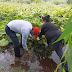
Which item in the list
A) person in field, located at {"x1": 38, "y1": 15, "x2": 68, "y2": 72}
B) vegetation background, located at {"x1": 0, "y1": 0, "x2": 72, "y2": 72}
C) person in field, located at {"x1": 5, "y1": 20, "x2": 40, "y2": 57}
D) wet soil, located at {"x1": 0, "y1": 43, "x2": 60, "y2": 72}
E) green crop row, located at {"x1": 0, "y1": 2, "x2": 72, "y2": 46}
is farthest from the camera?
green crop row, located at {"x1": 0, "y1": 2, "x2": 72, "y2": 46}

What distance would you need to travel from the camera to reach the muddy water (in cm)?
350

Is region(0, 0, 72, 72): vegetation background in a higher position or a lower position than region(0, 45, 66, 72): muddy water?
higher

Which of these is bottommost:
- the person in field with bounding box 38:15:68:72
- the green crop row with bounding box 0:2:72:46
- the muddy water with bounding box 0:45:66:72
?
the muddy water with bounding box 0:45:66:72

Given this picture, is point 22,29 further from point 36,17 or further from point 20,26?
point 36,17

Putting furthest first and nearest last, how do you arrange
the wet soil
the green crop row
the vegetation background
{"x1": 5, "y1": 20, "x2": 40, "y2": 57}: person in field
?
the green crop row < the wet soil < {"x1": 5, "y1": 20, "x2": 40, "y2": 57}: person in field < the vegetation background

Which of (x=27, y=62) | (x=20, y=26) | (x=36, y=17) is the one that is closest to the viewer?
(x=20, y=26)

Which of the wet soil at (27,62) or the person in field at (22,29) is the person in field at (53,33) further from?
the wet soil at (27,62)

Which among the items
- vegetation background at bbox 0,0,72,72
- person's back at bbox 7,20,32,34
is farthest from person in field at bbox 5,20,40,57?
vegetation background at bbox 0,0,72,72

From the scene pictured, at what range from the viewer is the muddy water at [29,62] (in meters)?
3.50

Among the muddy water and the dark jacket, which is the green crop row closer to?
the muddy water

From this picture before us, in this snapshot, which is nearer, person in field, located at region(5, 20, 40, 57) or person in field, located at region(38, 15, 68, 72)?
person in field, located at region(5, 20, 40, 57)

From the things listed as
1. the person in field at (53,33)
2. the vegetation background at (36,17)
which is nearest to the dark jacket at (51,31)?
the person in field at (53,33)

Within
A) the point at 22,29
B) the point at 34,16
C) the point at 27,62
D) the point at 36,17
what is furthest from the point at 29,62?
the point at 34,16

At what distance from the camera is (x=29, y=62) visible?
3.77 m
